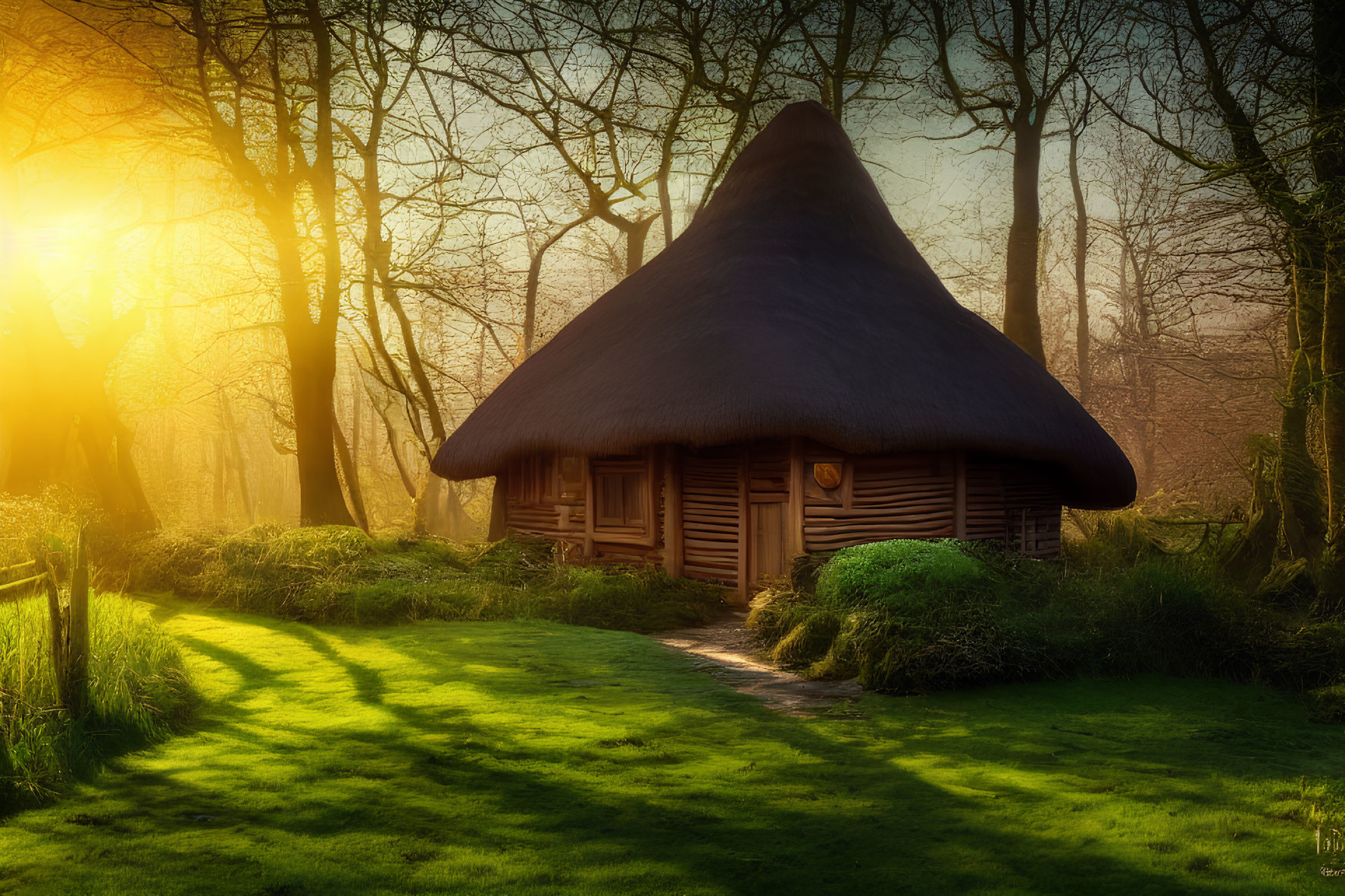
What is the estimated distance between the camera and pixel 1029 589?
976cm

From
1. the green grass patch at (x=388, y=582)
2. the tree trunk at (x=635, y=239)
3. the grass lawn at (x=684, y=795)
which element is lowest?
the grass lawn at (x=684, y=795)

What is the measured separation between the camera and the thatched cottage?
1240cm

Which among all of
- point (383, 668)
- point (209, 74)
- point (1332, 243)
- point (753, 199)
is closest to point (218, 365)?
point (209, 74)

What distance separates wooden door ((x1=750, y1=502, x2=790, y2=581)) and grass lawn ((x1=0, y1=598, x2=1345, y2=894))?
531cm

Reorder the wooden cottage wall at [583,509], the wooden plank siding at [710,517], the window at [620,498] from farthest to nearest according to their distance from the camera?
the window at [620,498], the wooden cottage wall at [583,509], the wooden plank siding at [710,517]

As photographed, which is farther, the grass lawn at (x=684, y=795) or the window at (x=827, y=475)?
the window at (x=827, y=475)

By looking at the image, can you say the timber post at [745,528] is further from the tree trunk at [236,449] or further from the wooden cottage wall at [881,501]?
the tree trunk at [236,449]

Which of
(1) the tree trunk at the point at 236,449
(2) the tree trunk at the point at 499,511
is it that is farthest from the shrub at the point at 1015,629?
(1) the tree trunk at the point at 236,449

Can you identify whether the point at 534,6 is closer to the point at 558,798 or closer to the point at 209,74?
the point at 209,74

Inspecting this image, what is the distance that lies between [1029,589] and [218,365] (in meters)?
37.9

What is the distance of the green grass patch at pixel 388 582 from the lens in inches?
452

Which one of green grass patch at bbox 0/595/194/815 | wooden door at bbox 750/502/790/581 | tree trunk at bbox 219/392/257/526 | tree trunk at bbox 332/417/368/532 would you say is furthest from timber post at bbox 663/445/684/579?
tree trunk at bbox 219/392/257/526

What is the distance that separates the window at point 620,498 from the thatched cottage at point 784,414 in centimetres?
3

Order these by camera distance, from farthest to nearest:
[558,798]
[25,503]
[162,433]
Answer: [162,433], [25,503], [558,798]
